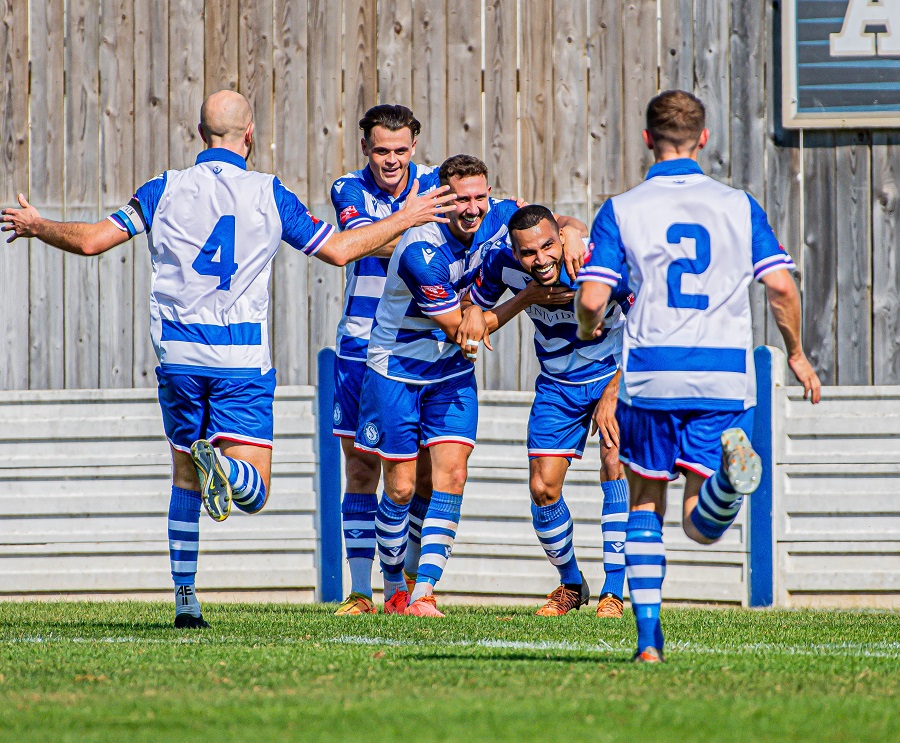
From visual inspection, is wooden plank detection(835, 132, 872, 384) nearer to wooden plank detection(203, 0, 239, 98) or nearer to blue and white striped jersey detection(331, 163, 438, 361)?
blue and white striped jersey detection(331, 163, 438, 361)

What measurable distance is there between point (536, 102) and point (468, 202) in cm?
279

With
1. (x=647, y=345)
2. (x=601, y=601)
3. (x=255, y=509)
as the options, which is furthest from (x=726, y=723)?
(x=601, y=601)

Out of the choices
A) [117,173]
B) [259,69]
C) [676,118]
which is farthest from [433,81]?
[676,118]

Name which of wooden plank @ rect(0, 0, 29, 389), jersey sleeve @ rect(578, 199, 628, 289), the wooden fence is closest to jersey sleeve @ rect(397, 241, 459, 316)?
jersey sleeve @ rect(578, 199, 628, 289)

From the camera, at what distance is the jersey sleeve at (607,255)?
14.4 feet

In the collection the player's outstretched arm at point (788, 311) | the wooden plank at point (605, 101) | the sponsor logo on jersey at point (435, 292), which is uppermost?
the wooden plank at point (605, 101)

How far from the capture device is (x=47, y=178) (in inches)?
376

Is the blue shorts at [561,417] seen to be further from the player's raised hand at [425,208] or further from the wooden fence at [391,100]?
the wooden fence at [391,100]

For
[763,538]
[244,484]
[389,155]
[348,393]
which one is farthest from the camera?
[763,538]

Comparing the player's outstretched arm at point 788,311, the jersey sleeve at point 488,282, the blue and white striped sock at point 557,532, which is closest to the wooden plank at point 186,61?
the jersey sleeve at point 488,282

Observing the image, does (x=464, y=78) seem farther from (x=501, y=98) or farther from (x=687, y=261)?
(x=687, y=261)

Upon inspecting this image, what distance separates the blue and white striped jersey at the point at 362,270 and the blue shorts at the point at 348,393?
48mm

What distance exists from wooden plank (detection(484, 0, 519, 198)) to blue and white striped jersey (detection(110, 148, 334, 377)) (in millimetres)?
3563

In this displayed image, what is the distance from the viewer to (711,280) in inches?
172
